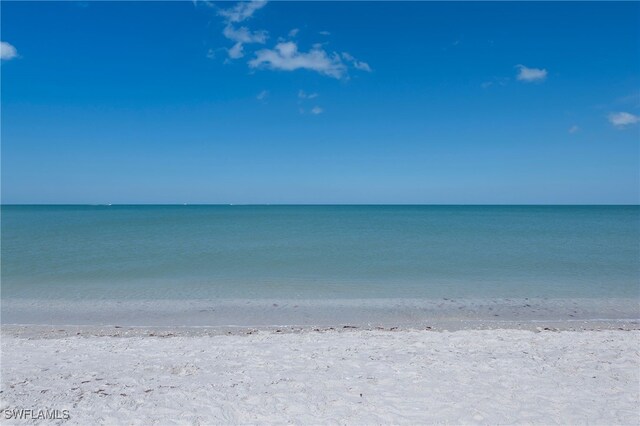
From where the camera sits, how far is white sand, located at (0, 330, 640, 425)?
4.89m

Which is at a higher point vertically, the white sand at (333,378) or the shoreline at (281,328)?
the white sand at (333,378)

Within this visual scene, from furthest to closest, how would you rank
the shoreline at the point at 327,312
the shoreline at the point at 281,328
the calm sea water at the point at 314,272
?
the calm sea water at the point at 314,272
the shoreline at the point at 327,312
the shoreline at the point at 281,328

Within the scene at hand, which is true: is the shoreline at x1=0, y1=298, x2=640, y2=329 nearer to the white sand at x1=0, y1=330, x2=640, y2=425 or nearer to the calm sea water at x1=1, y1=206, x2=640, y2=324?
the calm sea water at x1=1, y1=206, x2=640, y2=324

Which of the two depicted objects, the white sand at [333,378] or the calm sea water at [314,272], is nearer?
the white sand at [333,378]

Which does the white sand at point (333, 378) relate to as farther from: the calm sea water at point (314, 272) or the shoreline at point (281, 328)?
the calm sea water at point (314, 272)

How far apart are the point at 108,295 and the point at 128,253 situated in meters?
10.1

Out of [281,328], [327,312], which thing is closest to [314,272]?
[327,312]

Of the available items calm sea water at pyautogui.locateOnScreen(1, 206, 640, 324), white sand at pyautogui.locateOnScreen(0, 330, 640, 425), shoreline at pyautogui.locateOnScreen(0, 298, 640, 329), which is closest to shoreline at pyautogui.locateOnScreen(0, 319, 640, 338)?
shoreline at pyautogui.locateOnScreen(0, 298, 640, 329)

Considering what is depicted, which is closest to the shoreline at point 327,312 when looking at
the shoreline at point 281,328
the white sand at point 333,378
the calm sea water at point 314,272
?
the shoreline at point 281,328

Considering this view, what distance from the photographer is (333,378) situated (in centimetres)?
589

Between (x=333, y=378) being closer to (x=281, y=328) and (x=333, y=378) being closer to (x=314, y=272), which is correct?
(x=281, y=328)

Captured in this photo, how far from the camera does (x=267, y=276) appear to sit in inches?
615

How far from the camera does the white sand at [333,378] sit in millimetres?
4887

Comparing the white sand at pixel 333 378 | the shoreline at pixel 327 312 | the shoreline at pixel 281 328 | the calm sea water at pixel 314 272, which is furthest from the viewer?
the calm sea water at pixel 314 272
